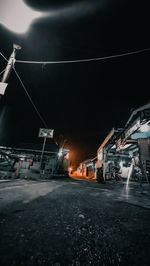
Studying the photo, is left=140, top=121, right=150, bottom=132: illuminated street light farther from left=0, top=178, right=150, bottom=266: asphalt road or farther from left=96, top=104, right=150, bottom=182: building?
left=0, top=178, right=150, bottom=266: asphalt road

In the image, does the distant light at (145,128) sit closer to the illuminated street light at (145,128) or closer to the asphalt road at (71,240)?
the illuminated street light at (145,128)

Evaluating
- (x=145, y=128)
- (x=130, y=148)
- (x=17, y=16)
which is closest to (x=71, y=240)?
(x=17, y=16)

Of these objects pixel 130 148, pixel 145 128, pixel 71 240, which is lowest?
pixel 71 240

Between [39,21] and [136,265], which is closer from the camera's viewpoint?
[136,265]

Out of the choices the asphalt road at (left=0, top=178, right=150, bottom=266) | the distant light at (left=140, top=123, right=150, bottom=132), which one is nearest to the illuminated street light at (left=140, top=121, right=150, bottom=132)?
the distant light at (left=140, top=123, right=150, bottom=132)

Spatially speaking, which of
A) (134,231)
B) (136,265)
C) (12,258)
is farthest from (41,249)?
(134,231)

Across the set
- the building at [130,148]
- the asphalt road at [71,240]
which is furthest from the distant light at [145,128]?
the asphalt road at [71,240]

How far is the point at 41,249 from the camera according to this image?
78cm

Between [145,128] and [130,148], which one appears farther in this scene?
[130,148]

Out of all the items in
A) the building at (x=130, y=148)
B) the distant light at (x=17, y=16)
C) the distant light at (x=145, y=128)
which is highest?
the distant light at (x=17, y=16)

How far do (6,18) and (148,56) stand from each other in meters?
7.74

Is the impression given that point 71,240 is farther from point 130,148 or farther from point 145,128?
point 130,148

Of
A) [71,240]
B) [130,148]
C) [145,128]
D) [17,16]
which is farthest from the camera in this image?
[130,148]

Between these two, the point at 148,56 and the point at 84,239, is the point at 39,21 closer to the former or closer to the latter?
the point at 148,56
